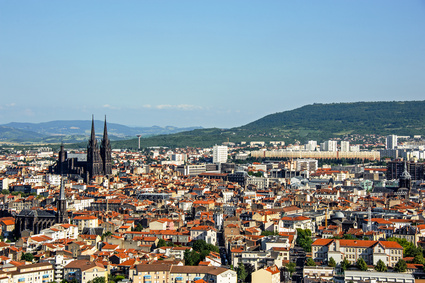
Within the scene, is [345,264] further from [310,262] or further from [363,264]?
[310,262]

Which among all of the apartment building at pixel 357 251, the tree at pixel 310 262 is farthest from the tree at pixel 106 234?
the tree at pixel 310 262

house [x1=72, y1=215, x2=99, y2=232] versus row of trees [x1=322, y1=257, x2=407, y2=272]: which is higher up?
house [x1=72, y1=215, x2=99, y2=232]

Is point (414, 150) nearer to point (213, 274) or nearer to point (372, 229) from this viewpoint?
point (372, 229)

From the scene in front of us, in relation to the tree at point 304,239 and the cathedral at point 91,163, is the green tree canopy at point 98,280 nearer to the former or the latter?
the tree at point 304,239

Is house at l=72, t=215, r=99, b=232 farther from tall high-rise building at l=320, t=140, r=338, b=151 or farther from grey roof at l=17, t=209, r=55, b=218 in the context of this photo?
tall high-rise building at l=320, t=140, r=338, b=151

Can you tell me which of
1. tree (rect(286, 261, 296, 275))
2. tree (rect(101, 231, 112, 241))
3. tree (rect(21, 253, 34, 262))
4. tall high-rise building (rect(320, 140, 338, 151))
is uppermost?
tall high-rise building (rect(320, 140, 338, 151))

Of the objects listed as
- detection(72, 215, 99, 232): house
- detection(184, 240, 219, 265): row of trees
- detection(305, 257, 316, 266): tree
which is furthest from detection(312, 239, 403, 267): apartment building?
detection(72, 215, 99, 232): house

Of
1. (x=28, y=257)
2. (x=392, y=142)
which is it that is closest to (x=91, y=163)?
(x=28, y=257)
